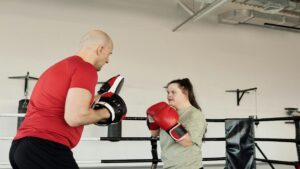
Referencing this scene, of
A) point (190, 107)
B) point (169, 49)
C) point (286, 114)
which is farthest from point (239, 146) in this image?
point (286, 114)

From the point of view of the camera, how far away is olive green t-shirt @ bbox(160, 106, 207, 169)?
6.29 ft

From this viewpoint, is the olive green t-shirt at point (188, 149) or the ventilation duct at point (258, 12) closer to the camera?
the olive green t-shirt at point (188, 149)

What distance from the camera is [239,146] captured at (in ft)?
11.4

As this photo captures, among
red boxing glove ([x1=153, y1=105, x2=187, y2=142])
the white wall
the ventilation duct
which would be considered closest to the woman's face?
red boxing glove ([x1=153, y1=105, x2=187, y2=142])

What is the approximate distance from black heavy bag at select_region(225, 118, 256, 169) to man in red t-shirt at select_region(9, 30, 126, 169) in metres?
2.38

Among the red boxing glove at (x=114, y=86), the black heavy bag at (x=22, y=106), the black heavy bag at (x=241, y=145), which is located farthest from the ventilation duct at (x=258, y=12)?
the red boxing glove at (x=114, y=86)

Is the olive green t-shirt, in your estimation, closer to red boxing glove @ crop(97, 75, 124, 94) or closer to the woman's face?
the woman's face

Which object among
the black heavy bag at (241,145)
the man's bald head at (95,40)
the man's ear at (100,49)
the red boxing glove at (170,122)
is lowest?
the black heavy bag at (241,145)

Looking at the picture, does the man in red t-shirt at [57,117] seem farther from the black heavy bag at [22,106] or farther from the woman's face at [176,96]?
the black heavy bag at [22,106]

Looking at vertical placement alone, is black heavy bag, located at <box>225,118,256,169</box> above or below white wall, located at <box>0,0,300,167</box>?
below

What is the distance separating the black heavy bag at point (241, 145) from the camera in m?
3.41

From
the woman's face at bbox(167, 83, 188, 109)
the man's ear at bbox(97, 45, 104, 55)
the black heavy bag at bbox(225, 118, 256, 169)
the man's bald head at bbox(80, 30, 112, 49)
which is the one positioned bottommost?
the black heavy bag at bbox(225, 118, 256, 169)

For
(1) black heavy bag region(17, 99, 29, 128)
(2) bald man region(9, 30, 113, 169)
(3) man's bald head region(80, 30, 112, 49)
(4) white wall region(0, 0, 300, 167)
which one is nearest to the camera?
(2) bald man region(9, 30, 113, 169)

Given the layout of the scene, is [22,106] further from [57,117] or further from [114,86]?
[57,117]
